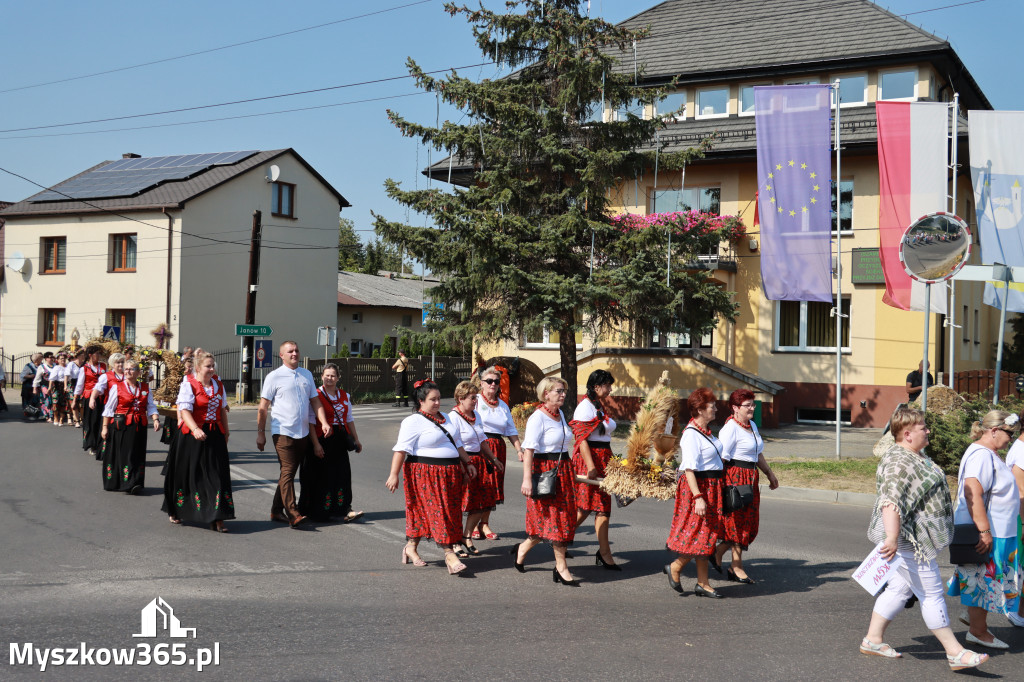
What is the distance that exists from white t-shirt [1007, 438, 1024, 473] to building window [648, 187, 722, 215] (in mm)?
19394

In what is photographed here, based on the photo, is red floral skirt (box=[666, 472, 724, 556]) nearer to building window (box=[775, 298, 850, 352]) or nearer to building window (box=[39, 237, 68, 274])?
building window (box=[775, 298, 850, 352])

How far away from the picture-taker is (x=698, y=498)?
684 cm

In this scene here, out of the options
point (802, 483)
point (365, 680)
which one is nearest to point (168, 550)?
point (365, 680)

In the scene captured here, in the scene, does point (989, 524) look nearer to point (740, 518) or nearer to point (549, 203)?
point (740, 518)

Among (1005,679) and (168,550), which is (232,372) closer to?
(168,550)

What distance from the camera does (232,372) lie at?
37906mm

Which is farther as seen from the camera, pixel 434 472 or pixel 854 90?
pixel 854 90

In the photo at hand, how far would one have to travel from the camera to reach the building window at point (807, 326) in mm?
24203

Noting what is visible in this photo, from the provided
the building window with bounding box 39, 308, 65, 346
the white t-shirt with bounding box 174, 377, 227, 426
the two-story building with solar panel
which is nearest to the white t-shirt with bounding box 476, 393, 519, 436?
the white t-shirt with bounding box 174, 377, 227, 426

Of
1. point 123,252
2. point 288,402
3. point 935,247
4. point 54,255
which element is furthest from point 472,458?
point 54,255

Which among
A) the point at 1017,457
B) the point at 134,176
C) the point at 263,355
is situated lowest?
the point at 1017,457

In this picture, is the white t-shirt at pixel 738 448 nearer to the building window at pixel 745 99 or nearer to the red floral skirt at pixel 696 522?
the red floral skirt at pixel 696 522

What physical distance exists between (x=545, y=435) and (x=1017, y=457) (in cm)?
345

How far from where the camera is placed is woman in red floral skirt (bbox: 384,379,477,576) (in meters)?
7.61
